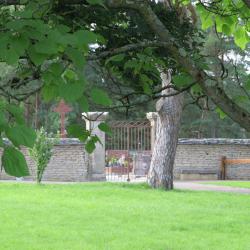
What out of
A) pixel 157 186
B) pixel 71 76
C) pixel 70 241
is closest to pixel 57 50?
pixel 71 76

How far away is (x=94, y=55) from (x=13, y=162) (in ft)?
2.64

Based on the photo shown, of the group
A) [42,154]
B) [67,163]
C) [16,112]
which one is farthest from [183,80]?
[67,163]

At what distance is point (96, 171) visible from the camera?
61.0 feet

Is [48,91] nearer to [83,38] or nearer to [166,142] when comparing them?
[83,38]

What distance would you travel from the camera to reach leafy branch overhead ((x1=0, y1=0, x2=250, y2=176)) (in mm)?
1361

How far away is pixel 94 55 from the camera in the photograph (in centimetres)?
201

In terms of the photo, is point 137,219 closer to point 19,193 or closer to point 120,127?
point 19,193

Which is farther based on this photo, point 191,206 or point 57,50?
point 191,206

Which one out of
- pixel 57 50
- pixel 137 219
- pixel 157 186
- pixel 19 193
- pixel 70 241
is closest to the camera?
pixel 57 50

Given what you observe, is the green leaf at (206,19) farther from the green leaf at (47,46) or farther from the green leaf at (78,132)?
the green leaf at (47,46)

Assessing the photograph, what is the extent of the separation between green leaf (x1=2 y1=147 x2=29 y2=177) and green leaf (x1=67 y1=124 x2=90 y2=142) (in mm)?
602

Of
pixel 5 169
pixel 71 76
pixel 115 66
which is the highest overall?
pixel 115 66

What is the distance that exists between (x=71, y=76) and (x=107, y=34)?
608 mm

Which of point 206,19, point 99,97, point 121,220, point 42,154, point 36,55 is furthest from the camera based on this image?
point 42,154
